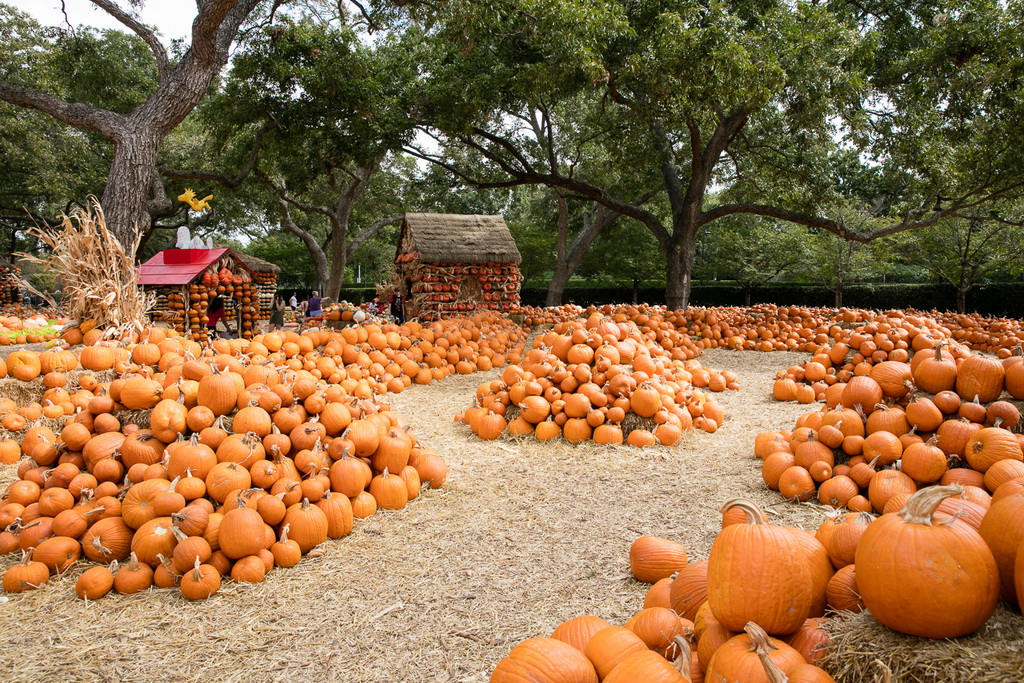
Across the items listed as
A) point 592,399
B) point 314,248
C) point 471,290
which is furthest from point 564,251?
point 592,399

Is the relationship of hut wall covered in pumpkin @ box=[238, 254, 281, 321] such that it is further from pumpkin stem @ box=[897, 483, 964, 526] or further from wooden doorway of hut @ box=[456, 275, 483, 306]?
pumpkin stem @ box=[897, 483, 964, 526]

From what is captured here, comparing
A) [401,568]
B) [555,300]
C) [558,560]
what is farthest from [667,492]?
[555,300]

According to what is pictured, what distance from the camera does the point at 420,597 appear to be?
279 centimetres

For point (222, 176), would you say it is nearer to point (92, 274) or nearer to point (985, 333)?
point (92, 274)

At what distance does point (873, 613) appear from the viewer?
136 centimetres

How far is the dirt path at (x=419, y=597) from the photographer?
2.31m

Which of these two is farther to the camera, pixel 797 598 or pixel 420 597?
pixel 420 597

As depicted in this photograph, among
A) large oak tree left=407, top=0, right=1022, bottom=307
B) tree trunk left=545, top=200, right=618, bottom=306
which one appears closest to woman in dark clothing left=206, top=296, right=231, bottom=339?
large oak tree left=407, top=0, right=1022, bottom=307

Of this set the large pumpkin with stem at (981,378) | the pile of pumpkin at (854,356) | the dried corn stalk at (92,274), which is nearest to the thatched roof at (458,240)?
the dried corn stalk at (92,274)

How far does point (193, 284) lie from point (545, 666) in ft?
42.3

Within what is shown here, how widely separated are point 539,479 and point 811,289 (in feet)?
87.1

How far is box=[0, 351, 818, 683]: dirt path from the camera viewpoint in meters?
2.31

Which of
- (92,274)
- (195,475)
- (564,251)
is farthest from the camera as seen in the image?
(564,251)

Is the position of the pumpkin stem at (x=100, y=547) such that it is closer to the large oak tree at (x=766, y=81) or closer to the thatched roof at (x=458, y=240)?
the large oak tree at (x=766, y=81)
